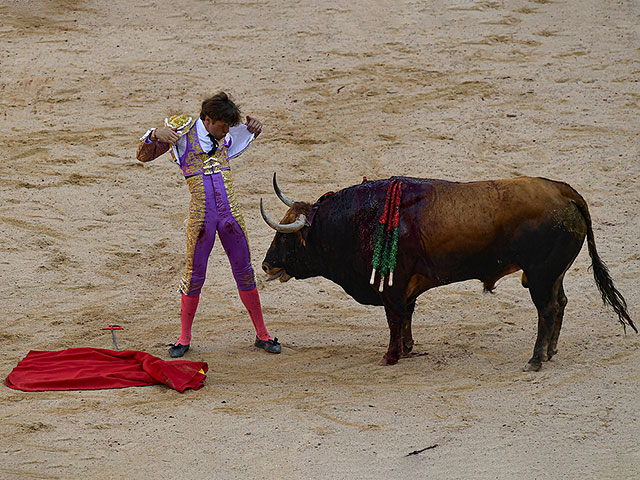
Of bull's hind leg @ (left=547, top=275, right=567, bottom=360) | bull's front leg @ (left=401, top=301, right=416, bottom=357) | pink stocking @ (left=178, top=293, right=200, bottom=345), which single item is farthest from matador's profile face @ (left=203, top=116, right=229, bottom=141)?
bull's hind leg @ (left=547, top=275, right=567, bottom=360)

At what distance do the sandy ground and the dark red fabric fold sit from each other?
0.41ft

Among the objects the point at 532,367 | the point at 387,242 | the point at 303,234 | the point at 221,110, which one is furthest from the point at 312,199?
the point at 532,367

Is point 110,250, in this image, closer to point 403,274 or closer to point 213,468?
point 403,274

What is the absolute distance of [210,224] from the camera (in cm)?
692

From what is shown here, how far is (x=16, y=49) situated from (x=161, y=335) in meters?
6.52

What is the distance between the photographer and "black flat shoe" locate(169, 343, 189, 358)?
7196 millimetres

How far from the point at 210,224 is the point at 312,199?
126 inches

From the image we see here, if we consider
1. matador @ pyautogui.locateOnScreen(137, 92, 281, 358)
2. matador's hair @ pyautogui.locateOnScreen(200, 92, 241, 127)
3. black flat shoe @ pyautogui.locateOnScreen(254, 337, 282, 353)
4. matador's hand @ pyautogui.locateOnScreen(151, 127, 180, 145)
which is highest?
matador's hair @ pyautogui.locateOnScreen(200, 92, 241, 127)

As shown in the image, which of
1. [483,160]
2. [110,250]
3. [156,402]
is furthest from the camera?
[483,160]

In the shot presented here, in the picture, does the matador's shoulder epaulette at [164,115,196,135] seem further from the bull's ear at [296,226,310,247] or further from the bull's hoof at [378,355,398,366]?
the bull's hoof at [378,355,398,366]

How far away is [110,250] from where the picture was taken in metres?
9.26

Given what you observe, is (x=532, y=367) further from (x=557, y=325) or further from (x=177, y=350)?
(x=177, y=350)

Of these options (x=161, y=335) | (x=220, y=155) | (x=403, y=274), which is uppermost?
(x=220, y=155)

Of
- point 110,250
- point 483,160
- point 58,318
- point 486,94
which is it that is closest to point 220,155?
point 58,318
